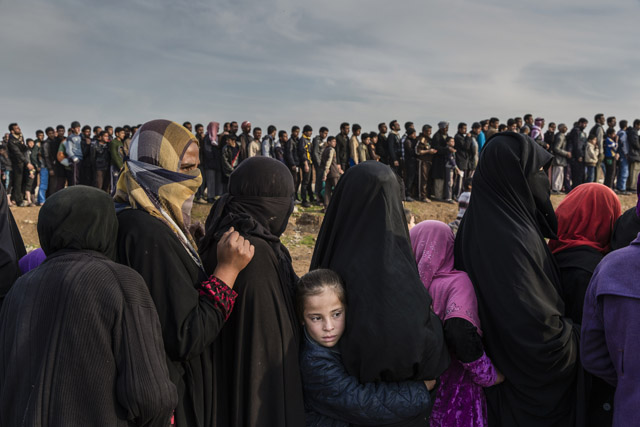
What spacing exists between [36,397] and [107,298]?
0.37 meters

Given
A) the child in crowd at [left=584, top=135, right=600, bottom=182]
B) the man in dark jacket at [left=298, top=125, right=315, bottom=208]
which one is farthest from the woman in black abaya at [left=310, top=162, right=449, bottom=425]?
the child in crowd at [left=584, top=135, right=600, bottom=182]

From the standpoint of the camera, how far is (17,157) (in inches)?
460

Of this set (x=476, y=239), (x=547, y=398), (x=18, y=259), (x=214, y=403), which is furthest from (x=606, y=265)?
(x=18, y=259)

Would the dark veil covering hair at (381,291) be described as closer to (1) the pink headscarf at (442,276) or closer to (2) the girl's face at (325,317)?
(2) the girl's face at (325,317)

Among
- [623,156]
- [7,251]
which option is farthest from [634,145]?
[7,251]

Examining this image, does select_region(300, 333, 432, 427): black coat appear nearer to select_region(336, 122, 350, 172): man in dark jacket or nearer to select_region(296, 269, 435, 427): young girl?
select_region(296, 269, 435, 427): young girl

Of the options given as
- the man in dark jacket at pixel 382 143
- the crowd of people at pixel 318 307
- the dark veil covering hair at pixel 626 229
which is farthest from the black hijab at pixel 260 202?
the man in dark jacket at pixel 382 143

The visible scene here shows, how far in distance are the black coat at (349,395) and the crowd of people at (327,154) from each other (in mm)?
10298

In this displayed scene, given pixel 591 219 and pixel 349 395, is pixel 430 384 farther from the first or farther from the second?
pixel 591 219

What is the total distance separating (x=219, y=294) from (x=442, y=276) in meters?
1.10

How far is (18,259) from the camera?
8.24 feet

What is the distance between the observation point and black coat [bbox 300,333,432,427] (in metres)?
1.93

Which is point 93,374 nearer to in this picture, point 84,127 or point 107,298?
point 107,298

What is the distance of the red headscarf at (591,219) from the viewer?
252cm
